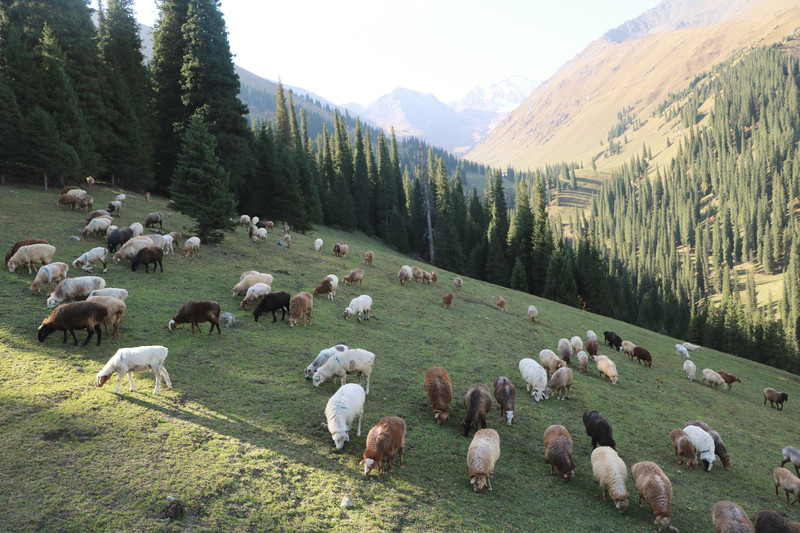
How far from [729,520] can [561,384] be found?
284 inches

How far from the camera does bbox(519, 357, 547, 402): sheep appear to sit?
16016 mm

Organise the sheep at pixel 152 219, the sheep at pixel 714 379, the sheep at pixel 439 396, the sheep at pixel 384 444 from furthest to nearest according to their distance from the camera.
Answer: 1. the sheep at pixel 152 219
2. the sheep at pixel 714 379
3. the sheep at pixel 439 396
4. the sheep at pixel 384 444

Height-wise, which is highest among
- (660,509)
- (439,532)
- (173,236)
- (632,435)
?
(173,236)

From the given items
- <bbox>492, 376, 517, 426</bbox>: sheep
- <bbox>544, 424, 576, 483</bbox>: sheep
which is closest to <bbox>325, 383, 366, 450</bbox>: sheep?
<bbox>492, 376, 517, 426</bbox>: sheep

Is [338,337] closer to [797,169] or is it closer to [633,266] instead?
[633,266]

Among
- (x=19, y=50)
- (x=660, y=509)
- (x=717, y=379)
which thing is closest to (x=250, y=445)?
(x=660, y=509)

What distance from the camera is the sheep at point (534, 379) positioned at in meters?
16.0

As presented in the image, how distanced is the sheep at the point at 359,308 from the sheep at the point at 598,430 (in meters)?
11.2

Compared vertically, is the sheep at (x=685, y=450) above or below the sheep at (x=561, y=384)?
below

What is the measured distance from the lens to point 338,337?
17484 mm

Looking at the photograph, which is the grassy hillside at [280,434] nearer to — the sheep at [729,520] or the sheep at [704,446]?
the sheep at [704,446]

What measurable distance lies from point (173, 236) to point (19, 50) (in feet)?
89.9

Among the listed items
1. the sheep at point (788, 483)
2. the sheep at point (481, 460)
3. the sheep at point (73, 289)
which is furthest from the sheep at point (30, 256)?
the sheep at point (788, 483)

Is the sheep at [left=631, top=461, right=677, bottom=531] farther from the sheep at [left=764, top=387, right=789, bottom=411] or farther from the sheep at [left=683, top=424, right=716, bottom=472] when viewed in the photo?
the sheep at [left=764, top=387, right=789, bottom=411]
